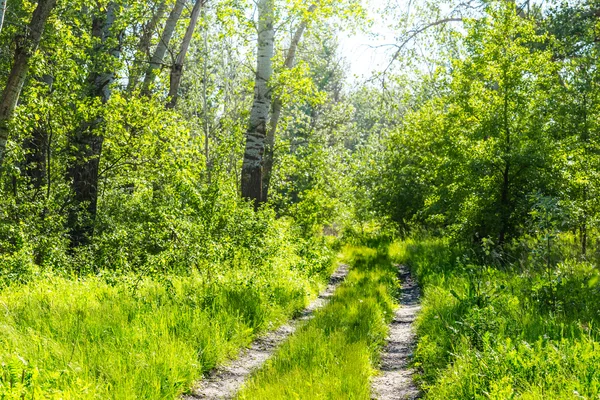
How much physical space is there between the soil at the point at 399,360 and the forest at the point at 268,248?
40 millimetres

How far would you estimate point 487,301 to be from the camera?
5.52m

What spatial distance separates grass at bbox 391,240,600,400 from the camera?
140 inches

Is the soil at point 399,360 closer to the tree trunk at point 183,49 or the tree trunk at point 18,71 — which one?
the tree trunk at point 18,71

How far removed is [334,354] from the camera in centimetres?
510

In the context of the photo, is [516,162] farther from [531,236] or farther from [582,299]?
[582,299]

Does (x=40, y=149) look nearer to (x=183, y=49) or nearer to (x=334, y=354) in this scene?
(x=183, y=49)

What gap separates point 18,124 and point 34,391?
625 cm

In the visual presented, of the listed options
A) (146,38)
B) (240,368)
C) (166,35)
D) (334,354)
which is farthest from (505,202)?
(146,38)

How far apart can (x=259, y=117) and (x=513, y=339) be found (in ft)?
24.9

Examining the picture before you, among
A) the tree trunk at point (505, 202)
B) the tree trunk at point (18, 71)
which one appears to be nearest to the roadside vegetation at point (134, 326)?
the tree trunk at point (18, 71)

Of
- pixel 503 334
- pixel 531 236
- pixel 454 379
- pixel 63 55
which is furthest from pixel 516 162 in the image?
pixel 63 55

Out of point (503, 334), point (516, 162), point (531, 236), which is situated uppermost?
point (516, 162)

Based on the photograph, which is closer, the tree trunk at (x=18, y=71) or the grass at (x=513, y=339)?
the grass at (x=513, y=339)

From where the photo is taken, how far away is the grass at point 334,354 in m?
4.21
